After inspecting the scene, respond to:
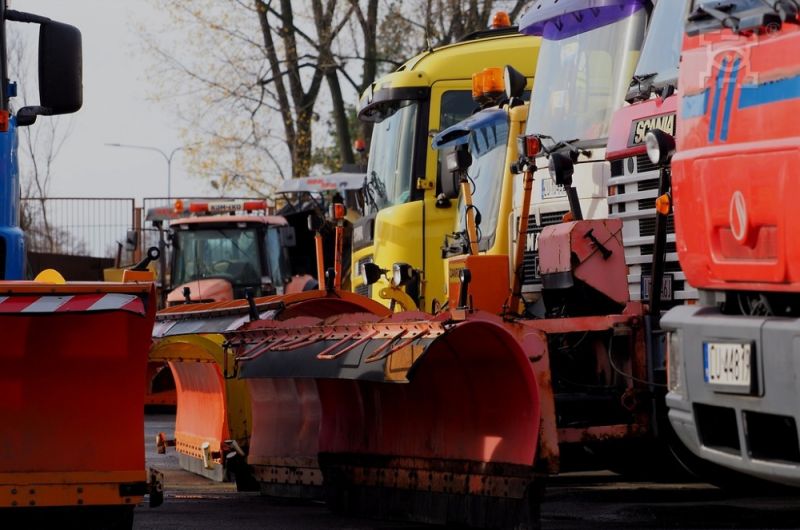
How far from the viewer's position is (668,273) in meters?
7.80

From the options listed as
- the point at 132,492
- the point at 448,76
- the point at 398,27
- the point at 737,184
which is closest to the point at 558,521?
the point at 132,492

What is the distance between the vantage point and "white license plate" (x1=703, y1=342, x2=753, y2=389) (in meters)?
5.43

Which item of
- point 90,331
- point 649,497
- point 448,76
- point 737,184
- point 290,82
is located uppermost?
point 290,82

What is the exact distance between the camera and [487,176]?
10.2 metres

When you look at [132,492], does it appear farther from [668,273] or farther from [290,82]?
[290,82]

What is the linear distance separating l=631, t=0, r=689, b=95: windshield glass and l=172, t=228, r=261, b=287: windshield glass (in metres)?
14.3

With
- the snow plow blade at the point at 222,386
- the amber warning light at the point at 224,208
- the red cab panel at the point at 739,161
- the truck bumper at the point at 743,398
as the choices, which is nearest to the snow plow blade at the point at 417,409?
the snow plow blade at the point at 222,386

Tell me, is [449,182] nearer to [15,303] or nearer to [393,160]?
[393,160]

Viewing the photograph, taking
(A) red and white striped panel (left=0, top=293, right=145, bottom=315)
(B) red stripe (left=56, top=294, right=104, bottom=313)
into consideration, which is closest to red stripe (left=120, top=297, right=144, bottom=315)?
(A) red and white striped panel (left=0, top=293, right=145, bottom=315)

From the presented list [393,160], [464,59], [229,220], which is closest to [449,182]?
[393,160]

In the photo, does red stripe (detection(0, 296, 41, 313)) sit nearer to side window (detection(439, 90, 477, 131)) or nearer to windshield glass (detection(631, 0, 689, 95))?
windshield glass (detection(631, 0, 689, 95))

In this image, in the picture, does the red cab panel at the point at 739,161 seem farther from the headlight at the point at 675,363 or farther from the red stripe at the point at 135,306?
the red stripe at the point at 135,306

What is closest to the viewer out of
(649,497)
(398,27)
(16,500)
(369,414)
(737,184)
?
(737,184)

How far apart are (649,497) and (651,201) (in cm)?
223
